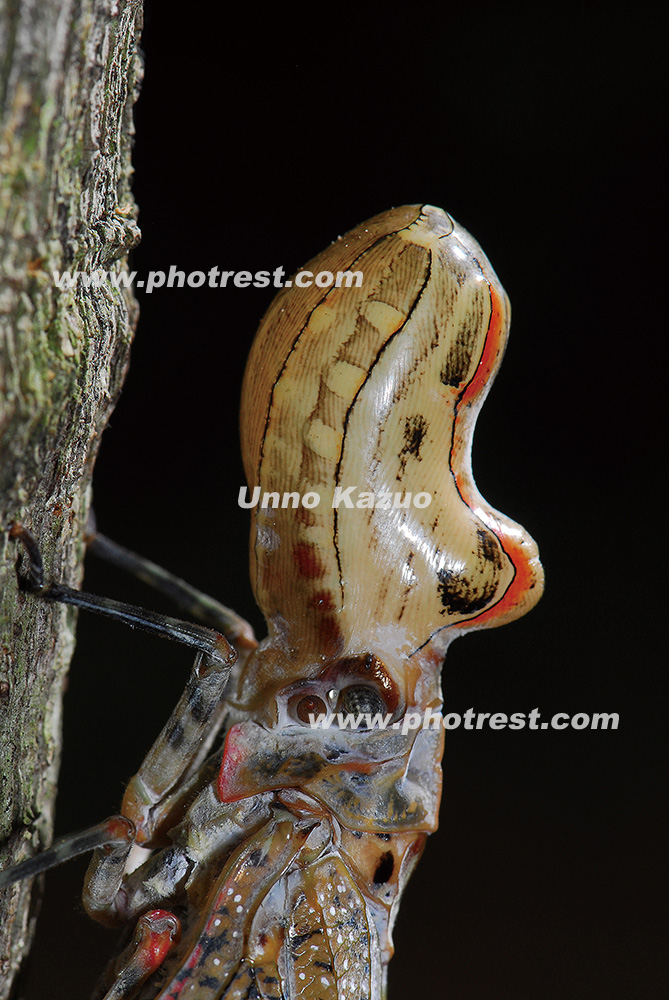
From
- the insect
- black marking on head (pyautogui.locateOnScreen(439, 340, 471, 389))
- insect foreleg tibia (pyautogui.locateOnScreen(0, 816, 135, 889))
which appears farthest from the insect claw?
black marking on head (pyautogui.locateOnScreen(439, 340, 471, 389))

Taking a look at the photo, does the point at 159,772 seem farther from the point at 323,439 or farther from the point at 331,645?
the point at 323,439

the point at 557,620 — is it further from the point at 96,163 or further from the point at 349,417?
the point at 96,163

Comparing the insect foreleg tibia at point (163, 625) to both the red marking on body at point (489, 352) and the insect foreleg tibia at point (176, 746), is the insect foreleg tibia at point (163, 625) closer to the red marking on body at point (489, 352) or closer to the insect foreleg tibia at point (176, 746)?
the insect foreleg tibia at point (176, 746)

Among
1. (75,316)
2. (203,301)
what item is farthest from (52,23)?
(203,301)

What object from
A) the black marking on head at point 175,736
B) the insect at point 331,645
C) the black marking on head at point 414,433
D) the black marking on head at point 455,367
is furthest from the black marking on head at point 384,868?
the black marking on head at point 455,367

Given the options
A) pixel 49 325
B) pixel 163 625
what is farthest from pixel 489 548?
pixel 49 325

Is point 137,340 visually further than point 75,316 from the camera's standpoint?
Yes
